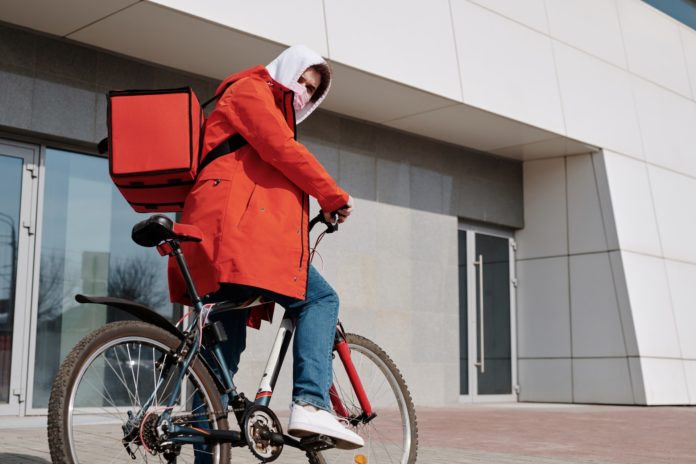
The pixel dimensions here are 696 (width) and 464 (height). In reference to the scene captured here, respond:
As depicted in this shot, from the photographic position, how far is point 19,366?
787cm

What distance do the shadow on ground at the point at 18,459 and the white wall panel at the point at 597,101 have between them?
8757 millimetres

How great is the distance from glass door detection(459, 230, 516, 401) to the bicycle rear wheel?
847cm


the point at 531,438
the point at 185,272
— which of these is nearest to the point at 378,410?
the point at 185,272

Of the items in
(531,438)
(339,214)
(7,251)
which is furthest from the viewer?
(7,251)

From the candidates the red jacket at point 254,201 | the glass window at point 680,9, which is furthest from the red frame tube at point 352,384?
the glass window at point 680,9

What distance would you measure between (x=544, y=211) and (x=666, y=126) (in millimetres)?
2421

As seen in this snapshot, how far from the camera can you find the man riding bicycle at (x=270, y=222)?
10.2 ft

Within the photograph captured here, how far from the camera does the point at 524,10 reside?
11594mm

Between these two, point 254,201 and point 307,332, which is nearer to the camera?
point 254,201

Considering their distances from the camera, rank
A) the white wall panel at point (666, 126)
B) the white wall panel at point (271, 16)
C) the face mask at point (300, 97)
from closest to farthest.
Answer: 1. the face mask at point (300, 97)
2. the white wall panel at point (271, 16)
3. the white wall panel at point (666, 126)

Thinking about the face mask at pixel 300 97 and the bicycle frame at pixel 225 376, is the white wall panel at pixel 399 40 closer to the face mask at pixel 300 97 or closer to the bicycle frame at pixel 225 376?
the face mask at pixel 300 97

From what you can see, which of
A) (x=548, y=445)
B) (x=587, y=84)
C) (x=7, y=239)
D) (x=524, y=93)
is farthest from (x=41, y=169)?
(x=587, y=84)

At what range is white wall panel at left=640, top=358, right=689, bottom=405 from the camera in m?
11.8

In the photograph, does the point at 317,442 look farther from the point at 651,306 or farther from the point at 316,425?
the point at 651,306
